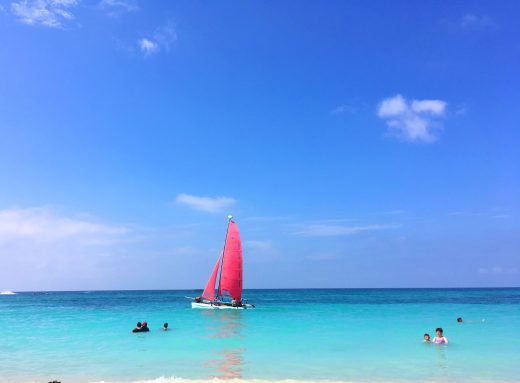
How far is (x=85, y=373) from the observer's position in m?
17.9

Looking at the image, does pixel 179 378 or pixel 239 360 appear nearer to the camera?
pixel 179 378

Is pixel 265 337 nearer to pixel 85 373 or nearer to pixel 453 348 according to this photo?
pixel 453 348

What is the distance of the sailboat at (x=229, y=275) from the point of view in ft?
173

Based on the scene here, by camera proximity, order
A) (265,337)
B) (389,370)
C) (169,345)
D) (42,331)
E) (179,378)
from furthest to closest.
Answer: (42,331)
(265,337)
(169,345)
(389,370)
(179,378)

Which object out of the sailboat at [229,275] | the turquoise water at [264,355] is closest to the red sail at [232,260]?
the sailboat at [229,275]

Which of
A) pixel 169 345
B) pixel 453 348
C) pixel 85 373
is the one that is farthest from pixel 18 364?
pixel 453 348

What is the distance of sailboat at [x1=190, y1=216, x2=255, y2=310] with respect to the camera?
173 feet

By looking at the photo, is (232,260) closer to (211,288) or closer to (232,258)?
(232,258)

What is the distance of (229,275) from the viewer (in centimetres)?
5344

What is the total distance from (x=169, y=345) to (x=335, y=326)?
1541 centimetres

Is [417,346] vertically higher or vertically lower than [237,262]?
lower

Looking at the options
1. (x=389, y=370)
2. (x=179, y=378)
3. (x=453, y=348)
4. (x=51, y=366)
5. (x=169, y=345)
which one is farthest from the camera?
(x=169, y=345)

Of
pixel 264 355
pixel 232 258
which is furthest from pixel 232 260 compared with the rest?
pixel 264 355

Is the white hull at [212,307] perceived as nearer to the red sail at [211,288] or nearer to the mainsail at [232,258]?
the red sail at [211,288]
